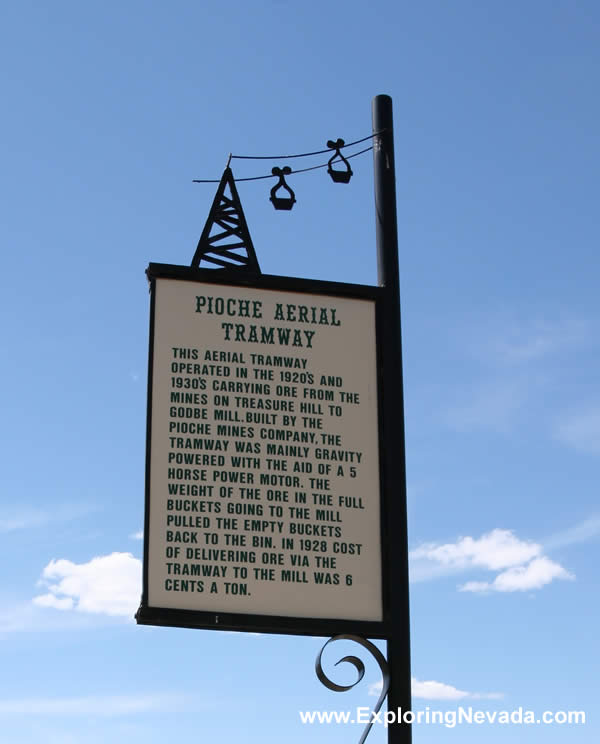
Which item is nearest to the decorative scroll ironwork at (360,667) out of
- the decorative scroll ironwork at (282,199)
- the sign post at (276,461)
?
the sign post at (276,461)

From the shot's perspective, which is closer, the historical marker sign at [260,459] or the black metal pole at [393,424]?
the historical marker sign at [260,459]

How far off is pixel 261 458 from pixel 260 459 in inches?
0.5

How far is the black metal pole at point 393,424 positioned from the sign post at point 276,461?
1cm

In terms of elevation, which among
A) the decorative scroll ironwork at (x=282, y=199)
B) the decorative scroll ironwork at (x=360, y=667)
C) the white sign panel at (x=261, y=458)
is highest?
the decorative scroll ironwork at (x=282, y=199)

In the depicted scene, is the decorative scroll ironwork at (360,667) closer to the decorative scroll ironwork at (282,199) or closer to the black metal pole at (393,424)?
the black metal pole at (393,424)

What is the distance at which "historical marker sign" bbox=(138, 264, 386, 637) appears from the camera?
769cm

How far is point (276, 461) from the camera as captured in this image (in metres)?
7.97

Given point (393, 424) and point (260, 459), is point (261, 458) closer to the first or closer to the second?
point (260, 459)

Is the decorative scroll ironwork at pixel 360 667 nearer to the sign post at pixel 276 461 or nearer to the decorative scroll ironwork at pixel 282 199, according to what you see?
the sign post at pixel 276 461

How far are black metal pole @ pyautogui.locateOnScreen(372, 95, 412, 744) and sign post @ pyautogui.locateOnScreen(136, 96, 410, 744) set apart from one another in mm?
11

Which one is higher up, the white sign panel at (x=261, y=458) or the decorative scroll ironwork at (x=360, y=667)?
the white sign panel at (x=261, y=458)

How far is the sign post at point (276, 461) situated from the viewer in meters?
7.70

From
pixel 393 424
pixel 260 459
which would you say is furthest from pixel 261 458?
pixel 393 424

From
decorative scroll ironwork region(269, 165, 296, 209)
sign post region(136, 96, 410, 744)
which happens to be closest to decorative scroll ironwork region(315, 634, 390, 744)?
sign post region(136, 96, 410, 744)
